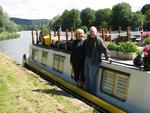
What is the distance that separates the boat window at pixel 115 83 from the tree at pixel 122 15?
13.0 metres

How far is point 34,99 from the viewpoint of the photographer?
981 centimetres

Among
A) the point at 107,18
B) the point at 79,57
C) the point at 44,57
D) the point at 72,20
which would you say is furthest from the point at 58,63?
the point at 107,18

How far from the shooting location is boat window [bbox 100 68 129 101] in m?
8.97

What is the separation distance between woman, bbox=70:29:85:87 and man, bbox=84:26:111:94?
34 cm

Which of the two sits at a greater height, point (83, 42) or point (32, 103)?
point (83, 42)

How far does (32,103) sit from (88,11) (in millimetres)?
17705

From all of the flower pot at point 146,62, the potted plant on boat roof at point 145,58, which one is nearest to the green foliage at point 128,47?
the potted plant on boat roof at point 145,58

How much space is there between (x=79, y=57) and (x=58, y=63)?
130 inches

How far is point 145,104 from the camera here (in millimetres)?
8070

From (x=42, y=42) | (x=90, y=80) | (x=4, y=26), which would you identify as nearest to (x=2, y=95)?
(x=90, y=80)

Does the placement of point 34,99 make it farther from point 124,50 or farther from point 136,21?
point 136,21

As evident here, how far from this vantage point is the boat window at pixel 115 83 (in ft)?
29.4

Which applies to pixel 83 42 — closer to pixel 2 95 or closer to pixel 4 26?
pixel 2 95

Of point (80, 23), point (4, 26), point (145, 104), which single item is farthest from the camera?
point (4, 26)
